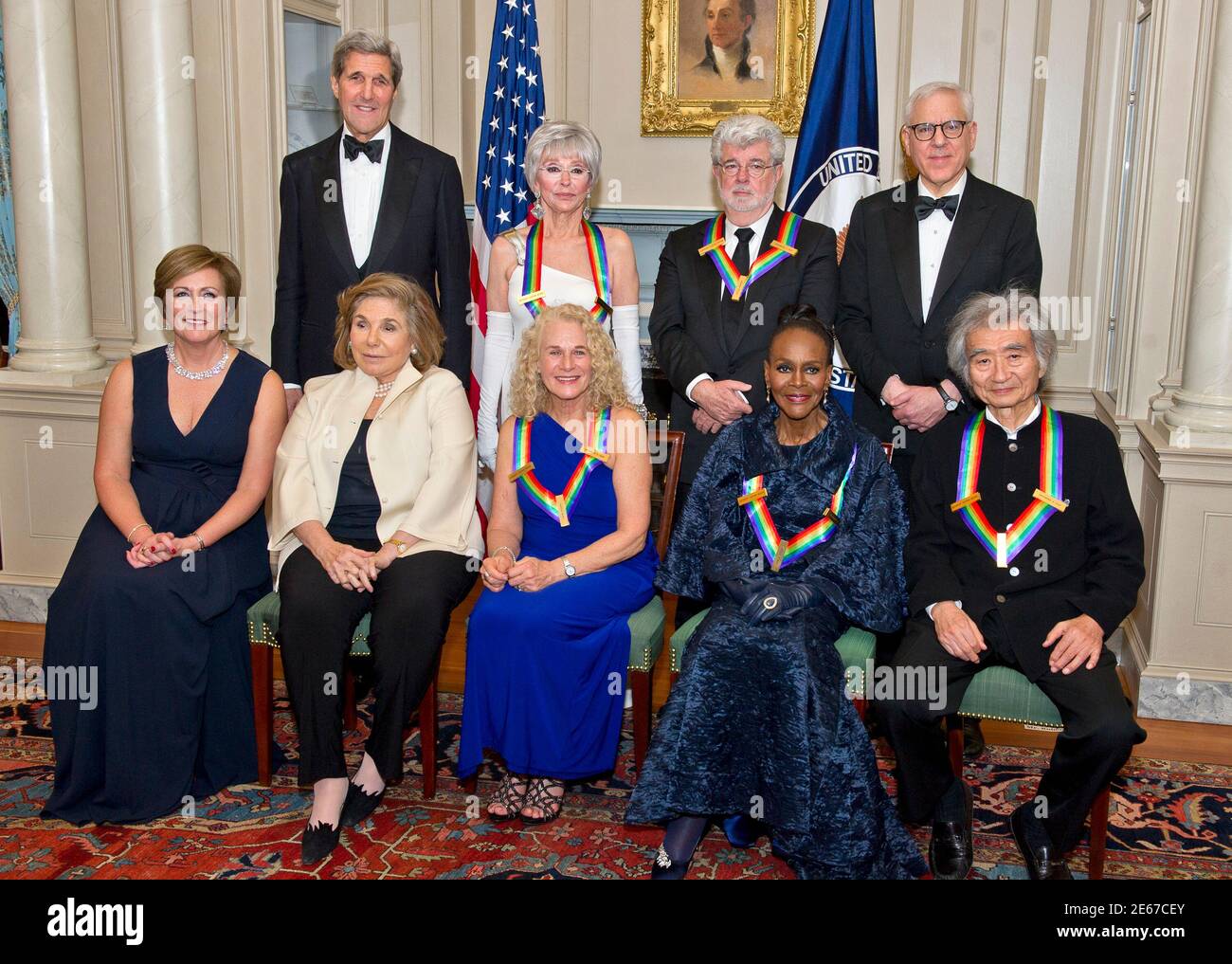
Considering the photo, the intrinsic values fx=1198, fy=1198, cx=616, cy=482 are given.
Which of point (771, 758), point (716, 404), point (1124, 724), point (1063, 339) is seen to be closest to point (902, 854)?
point (771, 758)

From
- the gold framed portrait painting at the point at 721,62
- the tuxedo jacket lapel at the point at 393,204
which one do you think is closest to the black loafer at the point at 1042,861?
the tuxedo jacket lapel at the point at 393,204

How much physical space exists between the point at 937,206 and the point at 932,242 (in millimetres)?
122

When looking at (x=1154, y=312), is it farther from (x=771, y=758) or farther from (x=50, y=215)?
(x=50, y=215)

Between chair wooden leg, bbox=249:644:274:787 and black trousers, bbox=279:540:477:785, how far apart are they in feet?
0.70

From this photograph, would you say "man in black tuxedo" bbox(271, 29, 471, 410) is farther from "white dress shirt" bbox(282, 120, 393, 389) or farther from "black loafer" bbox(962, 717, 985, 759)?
"black loafer" bbox(962, 717, 985, 759)

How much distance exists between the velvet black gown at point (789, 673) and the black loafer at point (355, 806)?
0.89m

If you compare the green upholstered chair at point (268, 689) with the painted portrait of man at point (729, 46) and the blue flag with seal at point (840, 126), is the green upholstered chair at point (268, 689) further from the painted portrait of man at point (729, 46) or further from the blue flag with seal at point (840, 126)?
the painted portrait of man at point (729, 46)

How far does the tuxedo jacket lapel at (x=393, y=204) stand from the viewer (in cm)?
443

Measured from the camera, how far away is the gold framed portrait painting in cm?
704

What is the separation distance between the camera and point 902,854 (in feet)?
11.2

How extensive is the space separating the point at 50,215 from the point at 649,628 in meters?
3.57

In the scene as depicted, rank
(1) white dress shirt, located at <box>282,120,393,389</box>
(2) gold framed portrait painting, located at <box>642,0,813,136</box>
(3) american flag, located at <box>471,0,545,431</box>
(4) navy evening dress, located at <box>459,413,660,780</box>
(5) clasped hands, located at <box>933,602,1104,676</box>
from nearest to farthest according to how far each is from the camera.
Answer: (5) clasped hands, located at <box>933,602,1104,676</box> → (4) navy evening dress, located at <box>459,413,660,780</box> → (1) white dress shirt, located at <box>282,120,393,389</box> → (3) american flag, located at <box>471,0,545,431</box> → (2) gold framed portrait painting, located at <box>642,0,813,136</box>

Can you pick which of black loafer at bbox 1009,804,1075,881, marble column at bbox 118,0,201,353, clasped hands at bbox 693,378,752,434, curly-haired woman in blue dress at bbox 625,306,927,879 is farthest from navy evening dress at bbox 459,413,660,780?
marble column at bbox 118,0,201,353

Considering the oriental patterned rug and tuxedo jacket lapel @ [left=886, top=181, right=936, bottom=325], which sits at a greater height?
tuxedo jacket lapel @ [left=886, top=181, right=936, bottom=325]
